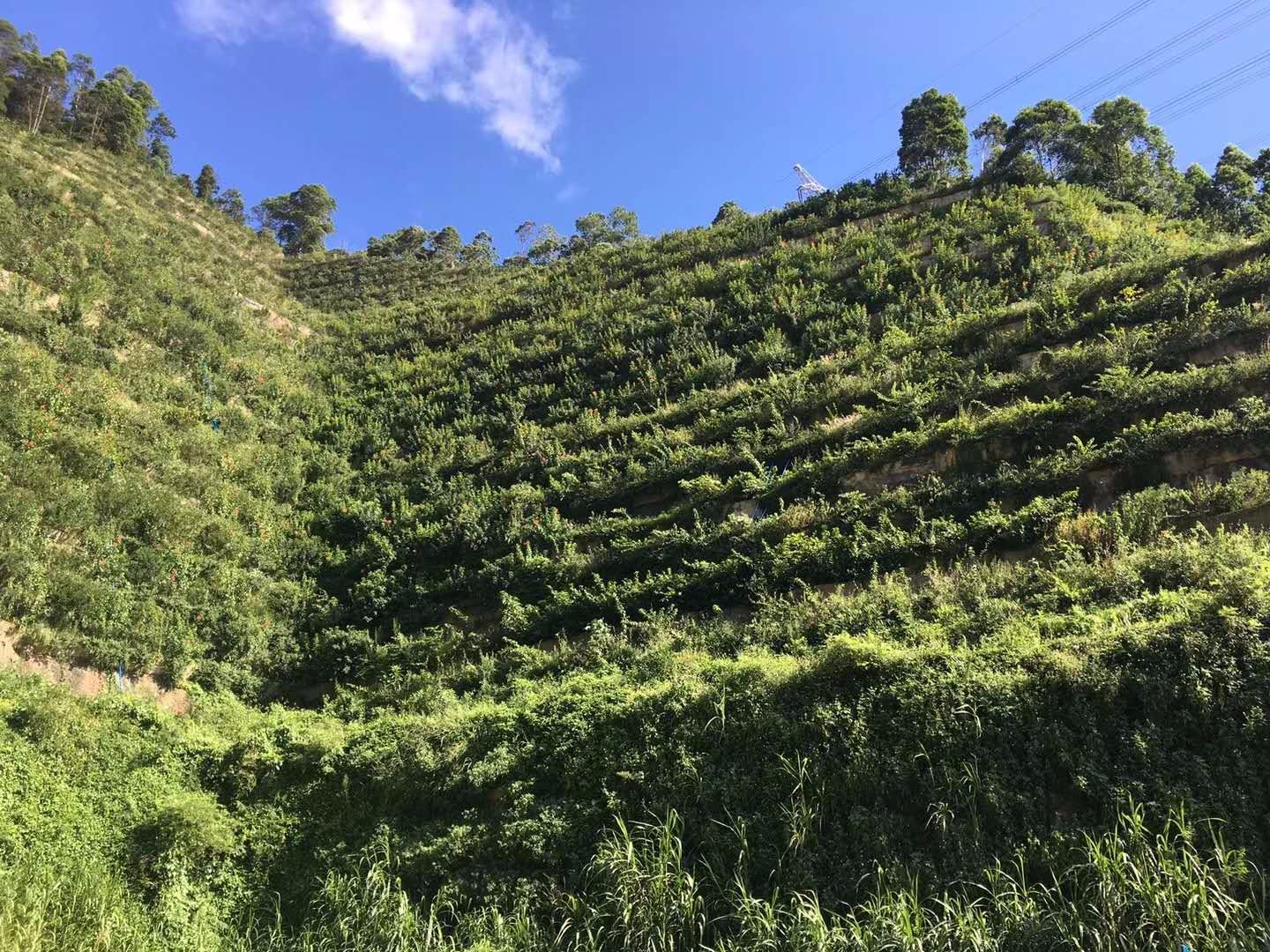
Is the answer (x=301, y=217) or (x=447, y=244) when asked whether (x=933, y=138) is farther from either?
(x=301, y=217)

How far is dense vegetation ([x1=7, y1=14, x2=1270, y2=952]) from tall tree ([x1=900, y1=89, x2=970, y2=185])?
9.51 meters

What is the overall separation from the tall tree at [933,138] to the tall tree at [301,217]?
3867 centimetres

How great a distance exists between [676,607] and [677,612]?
0.22 feet

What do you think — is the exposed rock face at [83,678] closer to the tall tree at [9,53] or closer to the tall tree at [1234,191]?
the tall tree at [1234,191]

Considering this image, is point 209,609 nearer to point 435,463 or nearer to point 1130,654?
point 435,463

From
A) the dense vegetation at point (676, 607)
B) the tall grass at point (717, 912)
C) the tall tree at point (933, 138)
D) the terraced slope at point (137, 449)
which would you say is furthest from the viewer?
the tall tree at point (933, 138)

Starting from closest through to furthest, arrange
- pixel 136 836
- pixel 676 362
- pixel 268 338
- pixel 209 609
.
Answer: pixel 136 836 < pixel 209 609 < pixel 676 362 < pixel 268 338

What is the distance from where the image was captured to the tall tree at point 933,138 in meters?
27.9

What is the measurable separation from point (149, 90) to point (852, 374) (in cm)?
4900

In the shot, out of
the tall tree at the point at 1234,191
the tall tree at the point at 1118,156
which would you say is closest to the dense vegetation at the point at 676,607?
the tall tree at the point at 1118,156

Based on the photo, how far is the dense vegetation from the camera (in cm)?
472

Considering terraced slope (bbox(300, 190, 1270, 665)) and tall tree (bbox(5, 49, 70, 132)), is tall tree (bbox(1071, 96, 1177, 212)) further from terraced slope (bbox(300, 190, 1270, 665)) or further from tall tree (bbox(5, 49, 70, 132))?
tall tree (bbox(5, 49, 70, 132))

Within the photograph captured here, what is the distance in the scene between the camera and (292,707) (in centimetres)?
914

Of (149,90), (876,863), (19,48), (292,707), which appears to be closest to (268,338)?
(292,707)
